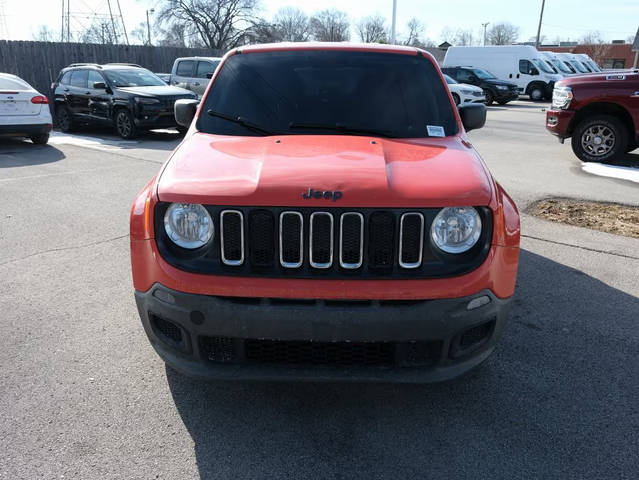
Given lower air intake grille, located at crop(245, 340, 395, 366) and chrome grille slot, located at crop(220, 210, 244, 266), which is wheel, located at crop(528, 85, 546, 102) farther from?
chrome grille slot, located at crop(220, 210, 244, 266)

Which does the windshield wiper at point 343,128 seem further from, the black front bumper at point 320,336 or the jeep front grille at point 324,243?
the black front bumper at point 320,336

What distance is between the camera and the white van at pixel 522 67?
28016 millimetres

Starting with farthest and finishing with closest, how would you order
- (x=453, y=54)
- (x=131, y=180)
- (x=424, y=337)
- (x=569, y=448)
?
1. (x=453, y=54)
2. (x=131, y=180)
3. (x=569, y=448)
4. (x=424, y=337)

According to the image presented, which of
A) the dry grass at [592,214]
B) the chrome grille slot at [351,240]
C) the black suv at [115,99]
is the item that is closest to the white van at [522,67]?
the black suv at [115,99]

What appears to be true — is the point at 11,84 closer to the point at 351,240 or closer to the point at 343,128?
the point at 343,128

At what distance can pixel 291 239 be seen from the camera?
247cm

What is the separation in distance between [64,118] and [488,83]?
711 inches

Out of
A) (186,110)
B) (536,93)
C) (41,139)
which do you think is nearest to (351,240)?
(186,110)

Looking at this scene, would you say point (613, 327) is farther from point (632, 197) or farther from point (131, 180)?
point (131, 180)

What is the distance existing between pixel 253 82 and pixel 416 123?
1136mm

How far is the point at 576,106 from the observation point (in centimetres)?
975

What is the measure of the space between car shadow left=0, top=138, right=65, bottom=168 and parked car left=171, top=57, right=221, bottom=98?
6.37m

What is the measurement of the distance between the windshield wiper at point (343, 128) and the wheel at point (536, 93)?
2774 centimetres

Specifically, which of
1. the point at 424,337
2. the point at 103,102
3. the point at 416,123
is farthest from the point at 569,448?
the point at 103,102
